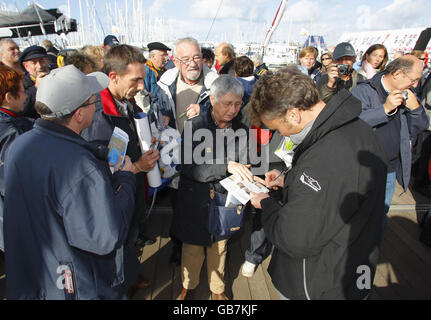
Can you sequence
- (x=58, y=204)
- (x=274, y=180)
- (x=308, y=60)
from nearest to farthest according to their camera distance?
(x=58, y=204), (x=274, y=180), (x=308, y=60)

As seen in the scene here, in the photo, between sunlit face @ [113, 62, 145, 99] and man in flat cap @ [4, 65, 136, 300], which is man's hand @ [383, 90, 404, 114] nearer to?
sunlit face @ [113, 62, 145, 99]

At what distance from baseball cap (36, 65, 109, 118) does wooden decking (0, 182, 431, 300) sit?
6.82 feet

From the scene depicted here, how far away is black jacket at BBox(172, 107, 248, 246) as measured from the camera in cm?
204

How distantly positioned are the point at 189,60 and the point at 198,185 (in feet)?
5.36

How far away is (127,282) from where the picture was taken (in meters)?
1.66

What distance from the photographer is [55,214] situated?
1.21m

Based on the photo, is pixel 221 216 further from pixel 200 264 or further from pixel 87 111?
pixel 87 111

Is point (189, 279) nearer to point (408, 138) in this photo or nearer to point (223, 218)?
point (223, 218)

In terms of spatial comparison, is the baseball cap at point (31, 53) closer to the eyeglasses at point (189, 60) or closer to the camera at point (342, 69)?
the eyeglasses at point (189, 60)

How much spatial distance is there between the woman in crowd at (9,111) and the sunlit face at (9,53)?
2.76 m

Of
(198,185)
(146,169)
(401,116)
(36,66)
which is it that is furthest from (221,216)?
(36,66)

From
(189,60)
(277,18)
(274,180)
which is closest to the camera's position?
(274,180)

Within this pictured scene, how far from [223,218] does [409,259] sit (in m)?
2.66

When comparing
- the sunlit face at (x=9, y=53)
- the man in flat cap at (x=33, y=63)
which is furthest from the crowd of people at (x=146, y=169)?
the sunlit face at (x=9, y=53)
